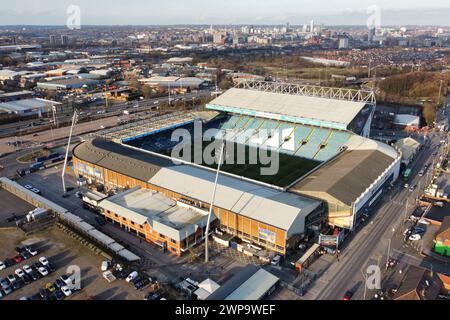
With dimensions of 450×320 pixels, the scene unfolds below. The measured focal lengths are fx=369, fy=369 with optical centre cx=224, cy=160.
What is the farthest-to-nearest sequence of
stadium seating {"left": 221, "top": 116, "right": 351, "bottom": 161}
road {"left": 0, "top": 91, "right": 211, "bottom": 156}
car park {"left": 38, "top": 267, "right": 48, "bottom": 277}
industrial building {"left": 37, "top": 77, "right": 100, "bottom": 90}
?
industrial building {"left": 37, "top": 77, "right": 100, "bottom": 90}, road {"left": 0, "top": 91, "right": 211, "bottom": 156}, stadium seating {"left": 221, "top": 116, "right": 351, "bottom": 161}, car park {"left": 38, "top": 267, "right": 48, "bottom": 277}

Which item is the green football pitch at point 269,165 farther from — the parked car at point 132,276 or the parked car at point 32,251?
the parked car at point 32,251

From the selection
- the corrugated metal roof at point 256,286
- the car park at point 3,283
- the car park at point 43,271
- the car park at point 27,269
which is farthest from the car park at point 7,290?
the corrugated metal roof at point 256,286

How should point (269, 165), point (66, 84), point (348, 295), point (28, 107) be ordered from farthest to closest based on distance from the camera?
point (66, 84) → point (28, 107) → point (269, 165) → point (348, 295)

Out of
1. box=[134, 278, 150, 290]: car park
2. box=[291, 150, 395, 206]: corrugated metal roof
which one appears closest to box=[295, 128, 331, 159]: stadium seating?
box=[291, 150, 395, 206]: corrugated metal roof

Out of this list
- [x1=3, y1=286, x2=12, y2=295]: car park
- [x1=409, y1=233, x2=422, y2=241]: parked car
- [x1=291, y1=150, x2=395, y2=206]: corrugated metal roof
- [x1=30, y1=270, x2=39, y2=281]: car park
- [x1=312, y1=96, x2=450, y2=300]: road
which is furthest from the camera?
[x1=291, y1=150, x2=395, y2=206]: corrugated metal roof

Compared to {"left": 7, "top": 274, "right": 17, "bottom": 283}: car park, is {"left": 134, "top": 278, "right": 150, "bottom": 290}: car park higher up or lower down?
lower down

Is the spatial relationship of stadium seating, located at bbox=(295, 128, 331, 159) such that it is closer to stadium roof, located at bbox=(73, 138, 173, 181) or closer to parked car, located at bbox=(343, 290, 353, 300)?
stadium roof, located at bbox=(73, 138, 173, 181)

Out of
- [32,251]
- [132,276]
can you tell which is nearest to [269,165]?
[132,276]

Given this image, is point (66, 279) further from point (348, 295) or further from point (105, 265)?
point (348, 295)
